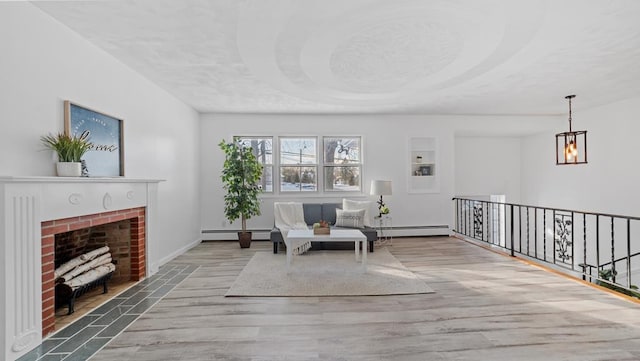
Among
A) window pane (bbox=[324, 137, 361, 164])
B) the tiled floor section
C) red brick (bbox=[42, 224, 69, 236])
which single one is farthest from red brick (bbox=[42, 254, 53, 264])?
window pane (bbox=[324, 137, 361, 164])

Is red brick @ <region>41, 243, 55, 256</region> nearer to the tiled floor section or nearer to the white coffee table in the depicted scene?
the tiled floor section

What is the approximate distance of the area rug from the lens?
353 cm

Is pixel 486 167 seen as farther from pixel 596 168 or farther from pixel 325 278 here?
pixel 325 278

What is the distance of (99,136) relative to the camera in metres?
3.38

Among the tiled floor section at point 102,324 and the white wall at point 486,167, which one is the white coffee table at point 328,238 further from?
the white wall at point 486,167

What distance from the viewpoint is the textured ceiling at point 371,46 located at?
8.52 feet

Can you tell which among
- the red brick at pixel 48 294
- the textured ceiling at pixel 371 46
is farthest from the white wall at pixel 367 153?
the red brick at pixel 48 294

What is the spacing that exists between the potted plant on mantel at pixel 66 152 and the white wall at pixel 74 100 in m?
0.07

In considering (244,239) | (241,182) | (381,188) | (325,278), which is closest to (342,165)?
(381,188)

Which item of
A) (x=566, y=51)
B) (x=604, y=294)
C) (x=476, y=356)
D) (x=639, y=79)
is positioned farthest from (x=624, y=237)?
(x=476, y=356)

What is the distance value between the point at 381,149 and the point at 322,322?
456 centimetres

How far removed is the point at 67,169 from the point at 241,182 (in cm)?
320

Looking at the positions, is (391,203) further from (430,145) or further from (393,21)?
(393,21)

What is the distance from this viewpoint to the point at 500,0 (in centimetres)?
247
